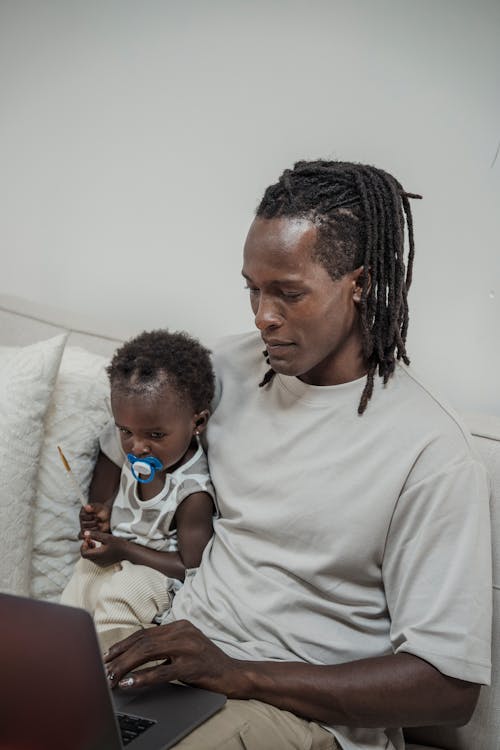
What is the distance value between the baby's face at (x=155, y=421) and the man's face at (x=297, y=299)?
0.77 feet

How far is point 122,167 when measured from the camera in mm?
2104

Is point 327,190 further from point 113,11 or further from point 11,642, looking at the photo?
point 113,11

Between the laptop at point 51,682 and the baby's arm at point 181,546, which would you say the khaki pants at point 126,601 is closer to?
the baby's arm at point 181,546

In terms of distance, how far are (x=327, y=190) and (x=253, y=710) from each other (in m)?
0.77

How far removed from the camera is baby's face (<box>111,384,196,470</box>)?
4.86ft

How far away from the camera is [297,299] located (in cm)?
130

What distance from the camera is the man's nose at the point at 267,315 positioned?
131 cm

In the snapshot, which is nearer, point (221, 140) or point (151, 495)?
point (151, 495)

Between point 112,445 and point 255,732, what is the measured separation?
0.67 metres

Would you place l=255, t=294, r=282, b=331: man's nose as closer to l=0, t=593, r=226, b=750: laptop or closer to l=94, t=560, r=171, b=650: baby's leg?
l=94, t=560, r=171, b=650: baby's leg

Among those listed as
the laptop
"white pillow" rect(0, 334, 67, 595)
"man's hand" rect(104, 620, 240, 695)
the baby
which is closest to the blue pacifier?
the baby

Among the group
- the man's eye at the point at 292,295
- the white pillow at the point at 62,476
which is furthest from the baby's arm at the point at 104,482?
the man's eye at the point at 292,295

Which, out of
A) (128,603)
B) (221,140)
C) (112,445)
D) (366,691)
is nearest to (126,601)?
(128,603)

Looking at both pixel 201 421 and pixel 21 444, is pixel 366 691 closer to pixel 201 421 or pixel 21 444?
pixel 201 421
